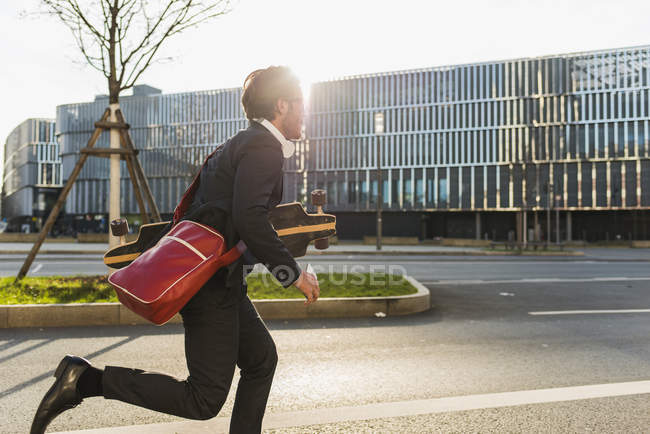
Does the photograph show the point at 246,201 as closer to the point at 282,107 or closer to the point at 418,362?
the point at 282,107

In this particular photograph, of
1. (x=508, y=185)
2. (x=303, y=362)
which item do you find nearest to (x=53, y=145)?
(x=508, y=185)

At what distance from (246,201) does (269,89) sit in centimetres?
54

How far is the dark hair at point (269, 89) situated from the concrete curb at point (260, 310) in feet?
14.9

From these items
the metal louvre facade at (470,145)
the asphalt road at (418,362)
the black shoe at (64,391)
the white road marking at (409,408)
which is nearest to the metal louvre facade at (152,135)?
the metal louvre facade at (470,145)

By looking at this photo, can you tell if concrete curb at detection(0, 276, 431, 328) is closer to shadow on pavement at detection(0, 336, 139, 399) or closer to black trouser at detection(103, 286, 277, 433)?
shadow on pavement at detection(0, 336, 139, 399)

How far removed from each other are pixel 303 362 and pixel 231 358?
2549 mm

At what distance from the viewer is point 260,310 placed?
6430 mm

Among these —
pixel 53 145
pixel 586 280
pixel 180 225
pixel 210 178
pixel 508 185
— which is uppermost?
pixel 53 145

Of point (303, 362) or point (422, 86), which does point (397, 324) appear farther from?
point (422, 86)

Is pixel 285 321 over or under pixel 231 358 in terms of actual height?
under

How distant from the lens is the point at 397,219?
53844 mm

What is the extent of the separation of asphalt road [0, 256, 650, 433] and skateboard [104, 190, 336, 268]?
4.06ft

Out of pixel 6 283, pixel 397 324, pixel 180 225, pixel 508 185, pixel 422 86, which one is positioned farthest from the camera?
pixel 422 86

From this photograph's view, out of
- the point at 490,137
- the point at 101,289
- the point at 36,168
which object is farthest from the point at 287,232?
the point at 36,168
